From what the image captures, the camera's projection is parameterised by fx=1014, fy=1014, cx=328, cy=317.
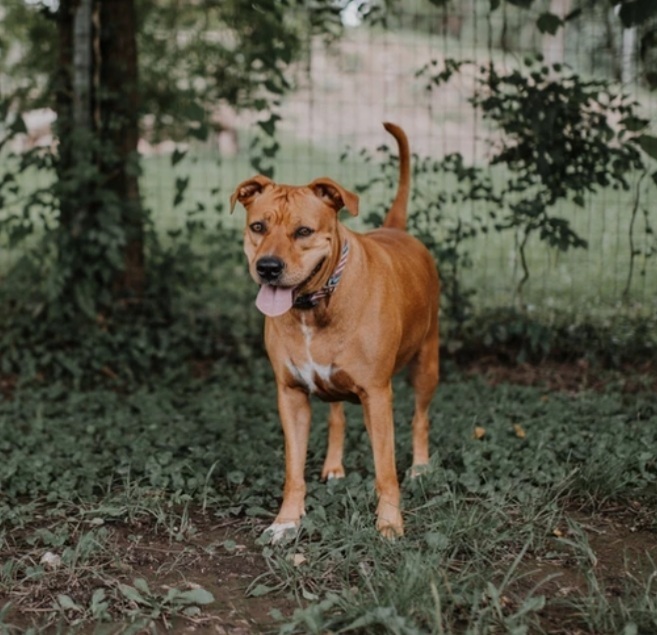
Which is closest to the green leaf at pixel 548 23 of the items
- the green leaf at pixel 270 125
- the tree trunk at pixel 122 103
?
the green leaf at pixel 270 125

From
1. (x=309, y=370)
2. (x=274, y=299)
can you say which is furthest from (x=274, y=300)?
(x=309, y=370)

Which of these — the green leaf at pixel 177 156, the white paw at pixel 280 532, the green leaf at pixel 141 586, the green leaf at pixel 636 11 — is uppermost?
the green leaf at pixel 636 11

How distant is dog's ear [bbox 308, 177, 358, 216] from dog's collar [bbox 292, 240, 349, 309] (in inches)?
6.2

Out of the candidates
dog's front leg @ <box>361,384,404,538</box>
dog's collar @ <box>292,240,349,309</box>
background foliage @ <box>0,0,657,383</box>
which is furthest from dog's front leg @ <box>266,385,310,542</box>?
background foliage @ <box>0,0,657,383</box>

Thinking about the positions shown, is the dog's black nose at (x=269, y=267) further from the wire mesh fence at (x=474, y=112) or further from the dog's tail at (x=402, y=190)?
the wire mesh fence at (x=474, y=112)

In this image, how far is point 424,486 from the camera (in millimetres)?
4148

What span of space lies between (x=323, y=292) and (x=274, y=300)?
278 mm

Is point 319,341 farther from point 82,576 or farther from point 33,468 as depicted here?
point 33,468

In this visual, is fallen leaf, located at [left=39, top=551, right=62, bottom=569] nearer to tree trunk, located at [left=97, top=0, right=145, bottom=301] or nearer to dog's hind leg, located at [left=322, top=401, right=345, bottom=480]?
dog's hind leg, located at [left=322, top=401, right=345, bottom=480]

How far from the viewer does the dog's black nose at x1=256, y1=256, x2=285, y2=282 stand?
343 centimetres

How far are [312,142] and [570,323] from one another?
243 centimetres

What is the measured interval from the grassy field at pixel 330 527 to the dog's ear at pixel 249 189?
3.93 ft

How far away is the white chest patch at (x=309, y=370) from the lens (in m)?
3.78

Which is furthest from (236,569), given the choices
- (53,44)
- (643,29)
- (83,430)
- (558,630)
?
(53,44)
